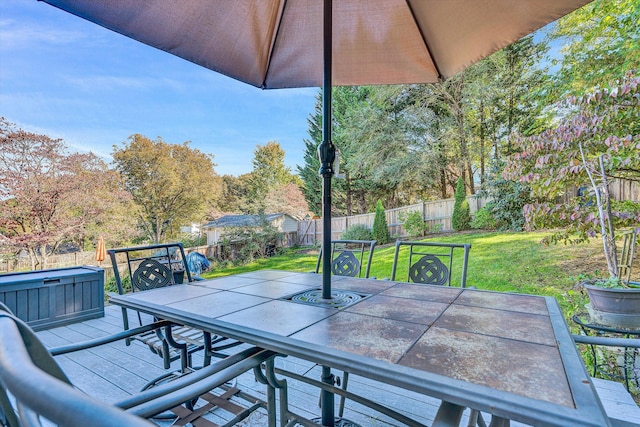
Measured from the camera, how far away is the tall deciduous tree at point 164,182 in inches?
329

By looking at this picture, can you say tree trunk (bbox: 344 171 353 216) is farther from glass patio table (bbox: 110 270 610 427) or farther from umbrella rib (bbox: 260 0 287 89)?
glass patio table (bbox: 110 270 610 427)

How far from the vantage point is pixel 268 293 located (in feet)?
5.08

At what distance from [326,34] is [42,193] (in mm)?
6600

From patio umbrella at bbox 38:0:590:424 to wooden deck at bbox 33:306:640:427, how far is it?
37.5 inches

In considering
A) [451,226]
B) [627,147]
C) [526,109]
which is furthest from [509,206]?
[627,147]

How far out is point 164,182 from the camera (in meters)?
8.71

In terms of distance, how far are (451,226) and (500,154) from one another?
202 cm

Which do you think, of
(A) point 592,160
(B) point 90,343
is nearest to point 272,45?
(B) point 90,343

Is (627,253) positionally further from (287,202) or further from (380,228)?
(287,202)

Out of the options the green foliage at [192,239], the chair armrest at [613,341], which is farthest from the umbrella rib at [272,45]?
the green foliage at [192,239]

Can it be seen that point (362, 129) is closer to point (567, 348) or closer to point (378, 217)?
point (378, 217)

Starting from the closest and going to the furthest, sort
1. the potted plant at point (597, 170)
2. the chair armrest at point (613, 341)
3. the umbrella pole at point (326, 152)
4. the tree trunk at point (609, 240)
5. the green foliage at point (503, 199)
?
the chair armrest at point (613, 341), the umbrella pole at point (326, 152), the potted plant at point (597, 170), the tree trunk at point (609, 240), the green foliage at point (503, 199)

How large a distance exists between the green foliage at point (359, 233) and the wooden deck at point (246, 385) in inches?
241

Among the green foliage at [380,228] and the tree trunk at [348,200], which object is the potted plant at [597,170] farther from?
the tree trunk at [348,200]
